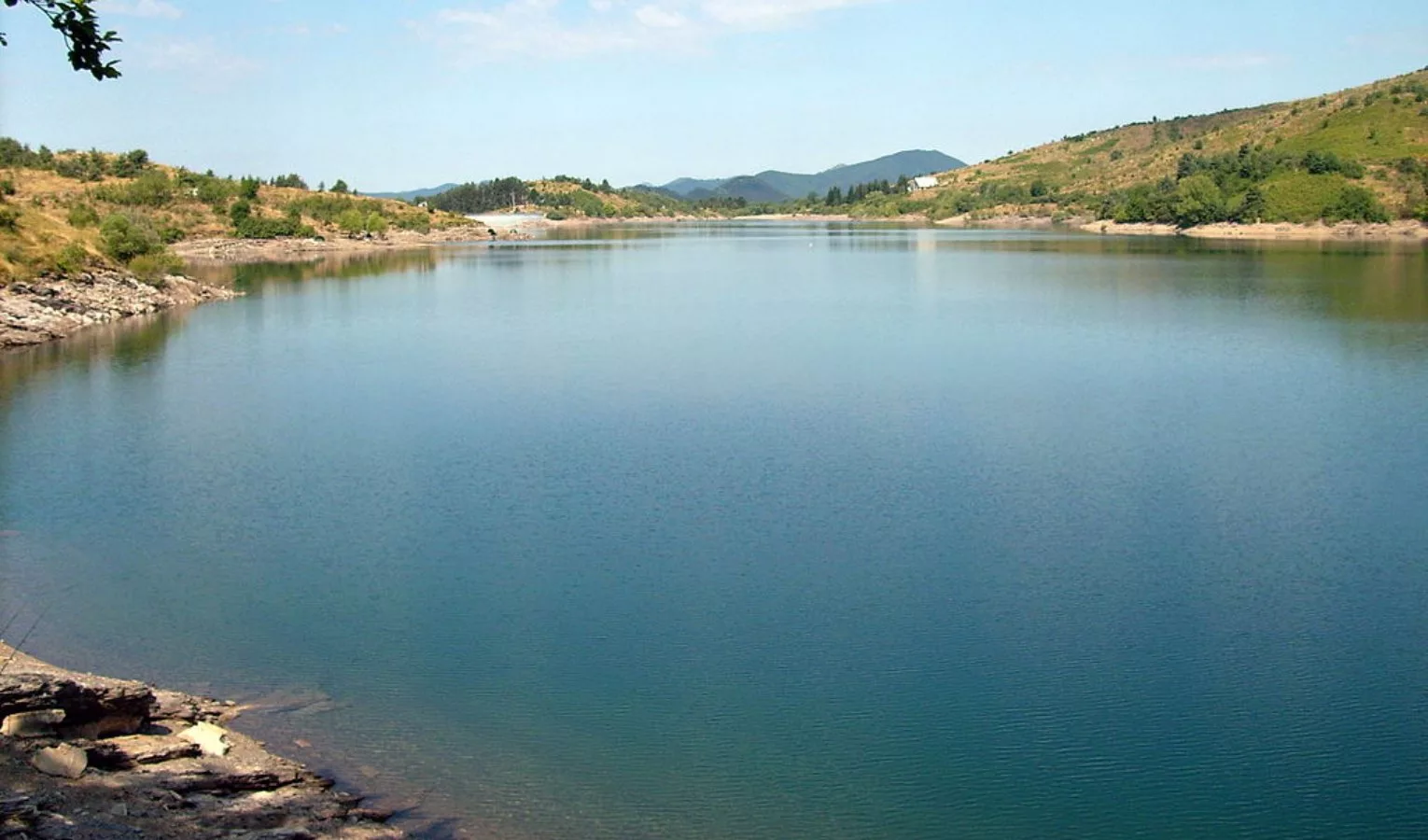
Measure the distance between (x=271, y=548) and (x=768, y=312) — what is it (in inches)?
933

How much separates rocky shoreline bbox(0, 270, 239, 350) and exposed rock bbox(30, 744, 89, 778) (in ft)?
81.9

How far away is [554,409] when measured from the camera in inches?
794

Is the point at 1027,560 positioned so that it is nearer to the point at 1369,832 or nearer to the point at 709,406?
the point at 1369,832

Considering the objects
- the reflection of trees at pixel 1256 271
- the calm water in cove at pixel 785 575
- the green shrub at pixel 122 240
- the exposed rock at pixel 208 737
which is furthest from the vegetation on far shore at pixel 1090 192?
the exposed rock at pixel 208 737

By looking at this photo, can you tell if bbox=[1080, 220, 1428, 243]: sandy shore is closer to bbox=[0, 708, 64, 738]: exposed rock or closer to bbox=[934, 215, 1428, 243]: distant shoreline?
bbox=[934, 215, 1428, 243]: distant shoreline

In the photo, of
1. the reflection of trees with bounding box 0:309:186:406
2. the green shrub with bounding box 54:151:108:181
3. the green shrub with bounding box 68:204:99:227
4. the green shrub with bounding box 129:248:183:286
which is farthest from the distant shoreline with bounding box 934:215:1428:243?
the green shrub with bounding box 54:151:108:181

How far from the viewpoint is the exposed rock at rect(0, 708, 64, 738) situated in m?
7.23

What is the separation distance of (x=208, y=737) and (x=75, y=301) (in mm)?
29402

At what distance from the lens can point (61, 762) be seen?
6945 millimetres

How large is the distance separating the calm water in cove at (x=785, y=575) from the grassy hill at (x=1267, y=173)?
56812mm

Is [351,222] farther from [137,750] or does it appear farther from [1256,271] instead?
[137,750]

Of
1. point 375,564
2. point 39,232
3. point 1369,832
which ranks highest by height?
point 39,232

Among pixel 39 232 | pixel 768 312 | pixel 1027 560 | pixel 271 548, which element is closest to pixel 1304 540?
pixel 1027 560

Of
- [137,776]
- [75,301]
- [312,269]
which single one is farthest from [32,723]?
[312,269]
